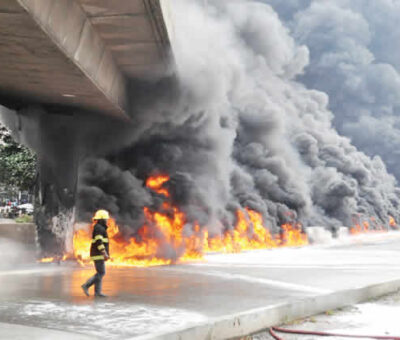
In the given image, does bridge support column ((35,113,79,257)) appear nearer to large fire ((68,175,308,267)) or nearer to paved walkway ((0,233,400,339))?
large fire ((68,175,308,267))

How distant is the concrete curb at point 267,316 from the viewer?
503 centimetres

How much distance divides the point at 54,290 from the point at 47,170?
599cm

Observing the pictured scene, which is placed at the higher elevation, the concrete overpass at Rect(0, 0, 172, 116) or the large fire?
the concrete overpass at Rect(0, 0, 172, 116)

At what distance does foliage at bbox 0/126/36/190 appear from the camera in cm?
1806

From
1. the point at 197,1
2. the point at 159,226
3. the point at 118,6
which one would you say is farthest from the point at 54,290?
the point at 197,1

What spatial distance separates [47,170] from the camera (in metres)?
13.2

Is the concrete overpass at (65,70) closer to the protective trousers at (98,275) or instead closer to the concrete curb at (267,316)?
the protective trousers at (98,275)

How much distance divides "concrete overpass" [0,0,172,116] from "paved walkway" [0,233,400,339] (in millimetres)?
3786

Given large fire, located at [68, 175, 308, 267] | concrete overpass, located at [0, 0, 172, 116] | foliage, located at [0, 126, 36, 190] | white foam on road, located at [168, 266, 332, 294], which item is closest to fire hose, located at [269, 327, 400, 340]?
white foam on road, located at [168, 266, 332, 294]

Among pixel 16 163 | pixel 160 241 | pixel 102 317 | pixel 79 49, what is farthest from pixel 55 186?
pixel 102 317

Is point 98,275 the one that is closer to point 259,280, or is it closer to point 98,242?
point 98,242

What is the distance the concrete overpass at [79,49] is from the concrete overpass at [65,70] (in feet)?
0.05

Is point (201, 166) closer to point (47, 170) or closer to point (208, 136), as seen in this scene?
point (208, 136)

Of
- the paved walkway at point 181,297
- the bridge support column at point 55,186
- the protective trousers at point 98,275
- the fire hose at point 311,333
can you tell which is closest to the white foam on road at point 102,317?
the paved walkway at point 181,297
